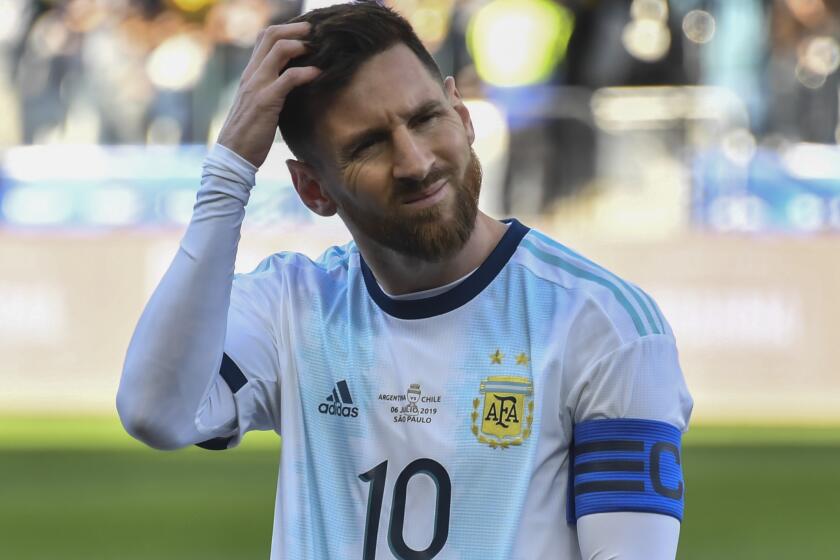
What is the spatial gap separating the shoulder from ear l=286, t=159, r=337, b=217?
42 centimetres

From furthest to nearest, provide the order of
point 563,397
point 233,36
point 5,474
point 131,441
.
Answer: point 233,36
point 131,441
point 5,474
point 563,397

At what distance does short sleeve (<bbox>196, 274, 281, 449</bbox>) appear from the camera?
2.83 m

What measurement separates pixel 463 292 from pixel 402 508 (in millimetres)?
406

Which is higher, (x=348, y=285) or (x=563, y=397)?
(x=348, y=285)

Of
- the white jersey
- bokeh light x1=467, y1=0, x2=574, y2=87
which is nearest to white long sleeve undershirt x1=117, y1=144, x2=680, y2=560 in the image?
the white jersey

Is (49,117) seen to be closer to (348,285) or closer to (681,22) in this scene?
(681,22)

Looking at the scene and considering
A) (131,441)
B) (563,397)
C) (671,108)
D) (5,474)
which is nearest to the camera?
(563,397)

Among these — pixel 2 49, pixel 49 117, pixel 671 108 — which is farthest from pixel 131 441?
pixel 671 108

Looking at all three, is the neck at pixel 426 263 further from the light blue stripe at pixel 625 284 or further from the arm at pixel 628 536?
the arm at pixel 628 536

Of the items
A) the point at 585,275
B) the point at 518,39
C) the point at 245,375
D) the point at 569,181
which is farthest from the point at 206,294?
the point at 518,39

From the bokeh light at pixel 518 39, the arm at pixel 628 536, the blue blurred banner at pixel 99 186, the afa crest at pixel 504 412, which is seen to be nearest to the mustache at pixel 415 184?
the afa crest at pixel 504 412

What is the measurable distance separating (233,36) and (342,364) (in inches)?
429

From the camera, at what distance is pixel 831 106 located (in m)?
12.5

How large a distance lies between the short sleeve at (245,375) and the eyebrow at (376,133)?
1.22 feet
